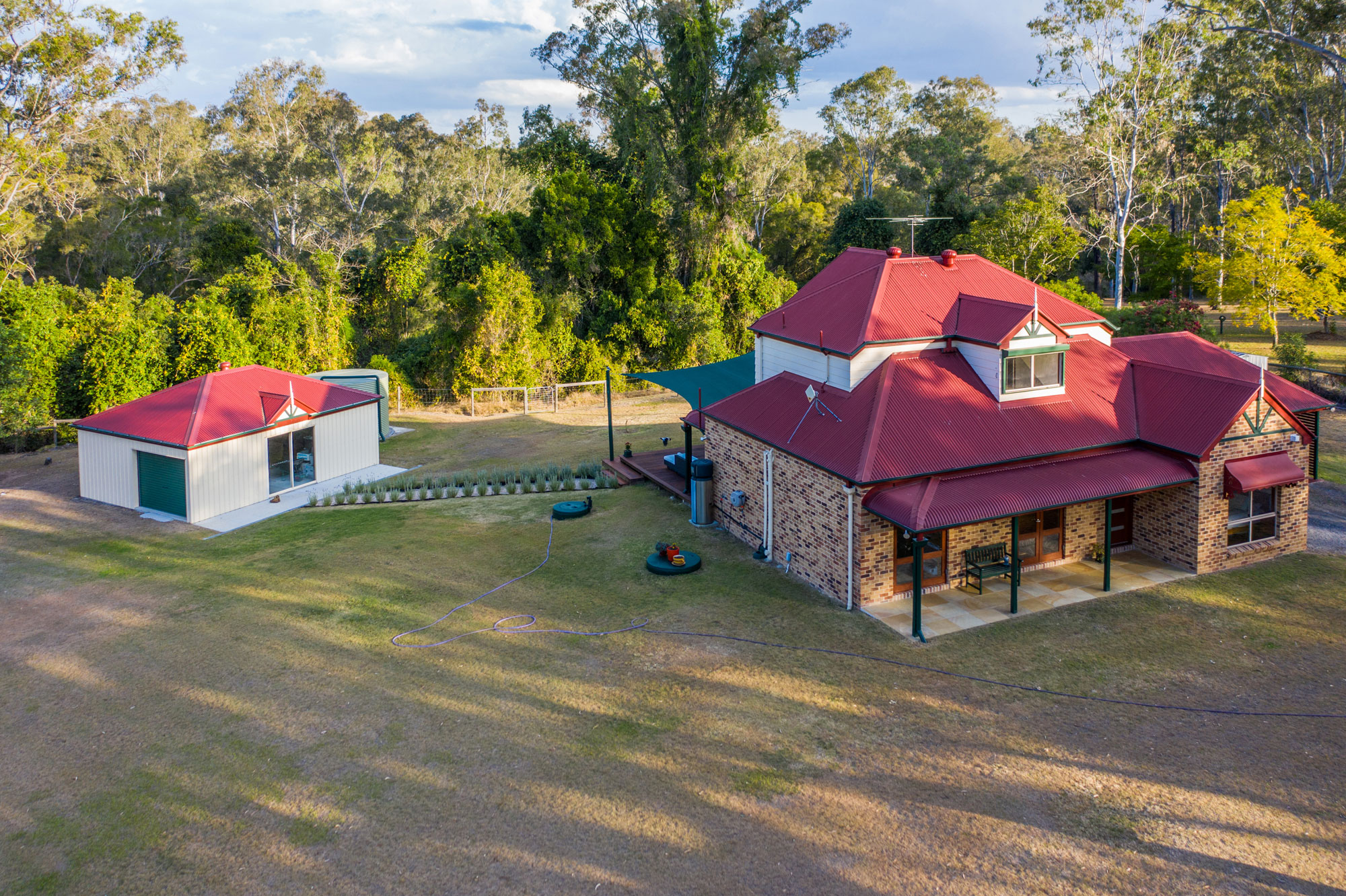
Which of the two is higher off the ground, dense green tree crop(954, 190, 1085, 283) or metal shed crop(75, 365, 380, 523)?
dense green tree crop(954, 190, 1085, 283)

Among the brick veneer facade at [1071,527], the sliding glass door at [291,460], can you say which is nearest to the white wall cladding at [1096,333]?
the brick veneer facade at [1071,527]

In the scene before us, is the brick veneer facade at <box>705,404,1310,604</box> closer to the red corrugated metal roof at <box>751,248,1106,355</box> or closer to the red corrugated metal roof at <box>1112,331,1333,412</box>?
the red corrugated metal roof at <box>1112,331,1333,412</box>

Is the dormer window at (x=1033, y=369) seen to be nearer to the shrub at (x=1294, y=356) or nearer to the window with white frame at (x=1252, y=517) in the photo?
the window with white frame at (x=1252, y=517)

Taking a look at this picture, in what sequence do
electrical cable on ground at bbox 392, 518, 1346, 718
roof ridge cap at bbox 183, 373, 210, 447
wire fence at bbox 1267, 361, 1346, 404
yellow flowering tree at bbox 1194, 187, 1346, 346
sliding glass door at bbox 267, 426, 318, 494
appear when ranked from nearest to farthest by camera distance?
electrical cable on ground at bbox 392, 518, 1346, 718, roof ridge cap at bbox 183, 373, 210, 447, sliding glass door at bbox 267, 426, 318, 494, wire fence at bbox 1267, 361, 1346, 404, yellow flowering tree at bbox 1194, 187, 1346, 346

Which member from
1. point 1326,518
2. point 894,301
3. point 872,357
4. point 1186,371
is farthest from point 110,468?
point 1326,518

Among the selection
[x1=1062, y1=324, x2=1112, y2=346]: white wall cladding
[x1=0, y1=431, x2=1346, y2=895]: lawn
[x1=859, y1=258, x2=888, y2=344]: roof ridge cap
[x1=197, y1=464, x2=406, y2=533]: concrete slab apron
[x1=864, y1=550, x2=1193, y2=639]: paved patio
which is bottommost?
[x1=0, y1=431, x2=1346, y2=895]: lawn

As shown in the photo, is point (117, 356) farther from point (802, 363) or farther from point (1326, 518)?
point (1326, 518)

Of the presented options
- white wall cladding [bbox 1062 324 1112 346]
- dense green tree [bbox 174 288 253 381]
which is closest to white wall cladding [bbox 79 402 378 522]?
dense green tree [bbox 174 288 253 381]

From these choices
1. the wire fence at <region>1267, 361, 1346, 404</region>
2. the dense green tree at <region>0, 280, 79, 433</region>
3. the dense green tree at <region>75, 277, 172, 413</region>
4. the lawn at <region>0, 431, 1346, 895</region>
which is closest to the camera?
the lawn at <region>0, 431, 1346, 895</region>
